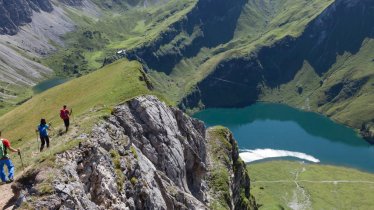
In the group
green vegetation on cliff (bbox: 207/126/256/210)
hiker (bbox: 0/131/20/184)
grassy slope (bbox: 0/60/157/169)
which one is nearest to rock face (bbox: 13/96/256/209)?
green vegetation on cliff (bbox: 207/126/256/210)

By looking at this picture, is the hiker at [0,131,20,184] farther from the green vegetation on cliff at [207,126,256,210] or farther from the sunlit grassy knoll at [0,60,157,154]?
the green vegetation on cliff at [207,126,256,210]

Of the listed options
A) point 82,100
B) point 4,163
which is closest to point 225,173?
point 82,100

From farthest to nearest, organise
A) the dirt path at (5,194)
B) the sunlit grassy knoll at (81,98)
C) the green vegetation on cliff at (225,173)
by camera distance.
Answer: the green vegetation on cliff at (225,173), the sunlit grassy knoll at (81,98), the dirt path at (5,194)

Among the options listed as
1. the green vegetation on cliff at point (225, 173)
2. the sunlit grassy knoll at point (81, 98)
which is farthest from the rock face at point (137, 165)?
the sunlit grassy knoll at point (81, 98)

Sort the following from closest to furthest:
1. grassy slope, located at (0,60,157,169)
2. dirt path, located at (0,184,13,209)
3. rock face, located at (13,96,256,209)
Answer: dirt path, located at (0,184,13,209) < rock face, located at (13,96,256,209) < grassy slope, located at (0,60,157,169)

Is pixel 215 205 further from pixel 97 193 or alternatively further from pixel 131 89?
pixel 97 193

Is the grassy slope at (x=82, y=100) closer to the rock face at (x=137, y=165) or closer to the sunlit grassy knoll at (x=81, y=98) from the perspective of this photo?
the sunlit grassy knoll at (x=81, y=98)

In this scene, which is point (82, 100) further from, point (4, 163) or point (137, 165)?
point (4, 163)
